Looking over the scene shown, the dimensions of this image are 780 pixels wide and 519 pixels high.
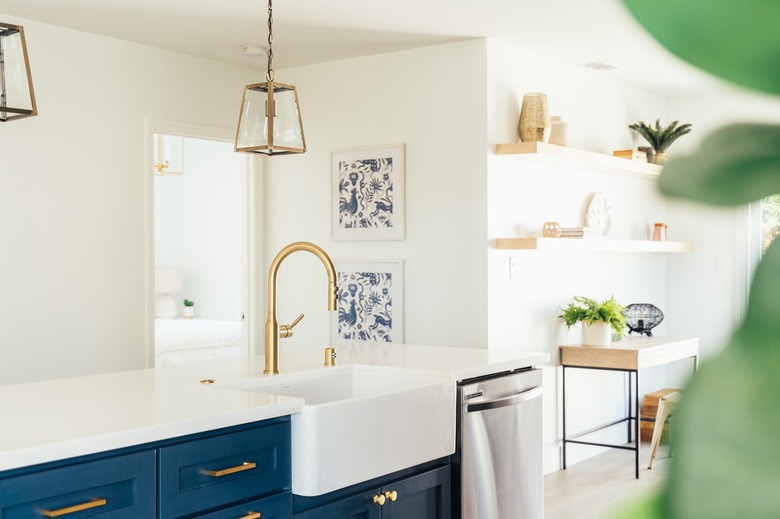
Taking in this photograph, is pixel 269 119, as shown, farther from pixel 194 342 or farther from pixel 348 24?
pixel 194 342

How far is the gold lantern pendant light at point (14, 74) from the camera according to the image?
83.3 inches

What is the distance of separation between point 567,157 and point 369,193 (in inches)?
43.2

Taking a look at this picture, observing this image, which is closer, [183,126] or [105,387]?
[105,387]

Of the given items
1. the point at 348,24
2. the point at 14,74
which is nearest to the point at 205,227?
the point at 348,24

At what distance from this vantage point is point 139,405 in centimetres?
196

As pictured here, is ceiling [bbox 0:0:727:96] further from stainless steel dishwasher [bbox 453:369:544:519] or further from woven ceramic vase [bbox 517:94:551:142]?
stainless steel dishwasher [bbox 453:369:544:519]

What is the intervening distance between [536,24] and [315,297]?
6.57 ft

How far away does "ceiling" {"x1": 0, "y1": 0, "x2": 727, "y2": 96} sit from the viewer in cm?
383

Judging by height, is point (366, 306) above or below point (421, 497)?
above

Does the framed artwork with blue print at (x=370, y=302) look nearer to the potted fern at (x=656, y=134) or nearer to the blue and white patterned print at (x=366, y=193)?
the blue and white patterned print at (x=366, y=193)

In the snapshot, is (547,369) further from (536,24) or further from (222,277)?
(222,277)

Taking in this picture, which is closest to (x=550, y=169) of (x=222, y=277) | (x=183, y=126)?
(x=183, y=126)

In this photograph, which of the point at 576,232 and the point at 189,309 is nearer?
the point at 576,232

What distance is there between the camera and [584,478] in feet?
15.3
